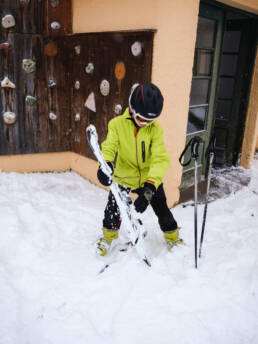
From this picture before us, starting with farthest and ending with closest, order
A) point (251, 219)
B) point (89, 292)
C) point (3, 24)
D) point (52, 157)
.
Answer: point (52, 157)
point (3, 24)
point (251, 219)
point (89, 292)

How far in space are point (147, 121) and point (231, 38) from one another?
3.88 meters

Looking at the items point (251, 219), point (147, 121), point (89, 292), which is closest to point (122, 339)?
point (89, 292)

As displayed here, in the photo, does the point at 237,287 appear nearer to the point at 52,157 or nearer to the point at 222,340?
the point at 222,340

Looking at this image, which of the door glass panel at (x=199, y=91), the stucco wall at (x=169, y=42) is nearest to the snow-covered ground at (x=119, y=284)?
the stucco wall at (x=169, y=42)

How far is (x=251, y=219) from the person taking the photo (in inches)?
143

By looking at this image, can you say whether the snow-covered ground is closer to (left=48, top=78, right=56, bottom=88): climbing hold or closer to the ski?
the ski

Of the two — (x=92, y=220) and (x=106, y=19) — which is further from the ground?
(x=106, y=19)

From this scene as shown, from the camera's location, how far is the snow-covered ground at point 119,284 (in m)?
2.01

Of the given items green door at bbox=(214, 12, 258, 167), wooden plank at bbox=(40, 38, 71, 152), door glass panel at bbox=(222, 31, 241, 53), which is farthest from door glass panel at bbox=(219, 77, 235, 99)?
wooden plank at bbox=(40, 38, 71, 152)

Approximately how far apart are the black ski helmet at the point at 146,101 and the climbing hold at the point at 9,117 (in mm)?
2814

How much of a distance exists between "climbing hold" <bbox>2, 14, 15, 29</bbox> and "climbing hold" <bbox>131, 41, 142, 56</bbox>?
1903 mm

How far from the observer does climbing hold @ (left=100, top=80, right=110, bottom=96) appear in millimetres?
3925

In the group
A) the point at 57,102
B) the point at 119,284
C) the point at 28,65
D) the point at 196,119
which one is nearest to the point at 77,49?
the point at 28,65

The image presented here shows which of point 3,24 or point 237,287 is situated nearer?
point 237,287
